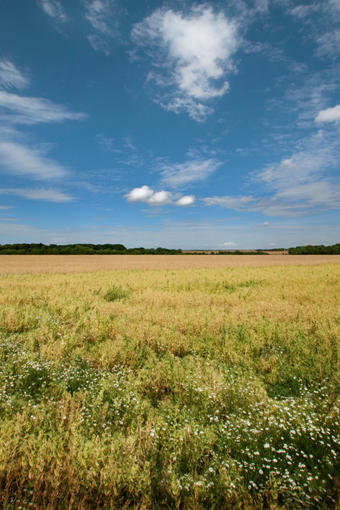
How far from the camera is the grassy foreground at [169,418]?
7.14 ft

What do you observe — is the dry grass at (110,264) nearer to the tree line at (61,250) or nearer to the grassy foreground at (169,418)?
the grassy foreground at (169,418)

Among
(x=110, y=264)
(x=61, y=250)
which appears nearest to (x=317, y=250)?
(x=110, y=264)

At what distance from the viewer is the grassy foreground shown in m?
2.18

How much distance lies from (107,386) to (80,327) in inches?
130

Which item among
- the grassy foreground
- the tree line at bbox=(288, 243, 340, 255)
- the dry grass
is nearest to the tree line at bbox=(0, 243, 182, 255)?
the dry grass

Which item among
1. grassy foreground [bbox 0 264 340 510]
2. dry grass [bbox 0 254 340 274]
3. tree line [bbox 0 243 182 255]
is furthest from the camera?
tree line [bbox 0 243 182 255]

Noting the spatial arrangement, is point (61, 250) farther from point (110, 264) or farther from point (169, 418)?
point (169, 418)

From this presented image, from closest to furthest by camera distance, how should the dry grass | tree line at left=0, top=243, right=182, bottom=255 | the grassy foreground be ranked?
1. the grassy foreground
2. the dry grass
3. tree line at left=0, top=243, right=182, bottom=255

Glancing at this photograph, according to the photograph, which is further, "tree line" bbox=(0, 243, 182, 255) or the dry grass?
"tree line" bbox=(0, 243, 182, 255)

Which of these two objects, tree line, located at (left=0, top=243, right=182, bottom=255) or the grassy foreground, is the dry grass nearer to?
the grassy foreground

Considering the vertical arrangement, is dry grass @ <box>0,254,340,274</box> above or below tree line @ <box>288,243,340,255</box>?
below

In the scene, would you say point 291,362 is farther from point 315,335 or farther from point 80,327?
point 80,327

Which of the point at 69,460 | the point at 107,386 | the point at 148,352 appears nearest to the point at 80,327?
the point at 148,352

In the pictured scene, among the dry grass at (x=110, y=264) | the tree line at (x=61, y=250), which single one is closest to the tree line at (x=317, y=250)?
the tree line at (x=61, y=250)
